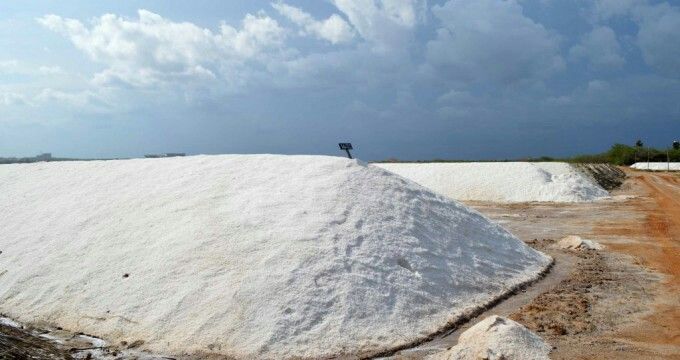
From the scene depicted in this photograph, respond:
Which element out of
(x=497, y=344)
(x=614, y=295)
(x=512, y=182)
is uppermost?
(x=512, y=182)

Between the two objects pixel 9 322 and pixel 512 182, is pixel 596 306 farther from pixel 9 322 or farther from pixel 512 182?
pixel 512 182

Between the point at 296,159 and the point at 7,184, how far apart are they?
636 centimetres

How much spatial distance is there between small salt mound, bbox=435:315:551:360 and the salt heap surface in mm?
687

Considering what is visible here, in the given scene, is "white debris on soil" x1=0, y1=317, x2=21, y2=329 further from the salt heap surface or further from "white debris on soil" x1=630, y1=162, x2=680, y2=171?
"white debris on soil" x1=630, y1=162, x2=680, y2=171

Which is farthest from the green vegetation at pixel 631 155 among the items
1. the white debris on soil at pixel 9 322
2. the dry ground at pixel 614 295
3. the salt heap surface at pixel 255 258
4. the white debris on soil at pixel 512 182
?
the white debris on soil at pixel 9 322

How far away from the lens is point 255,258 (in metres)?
6.51

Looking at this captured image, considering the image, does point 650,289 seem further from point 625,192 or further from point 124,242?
point 625,192

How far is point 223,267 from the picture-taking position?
6406mm

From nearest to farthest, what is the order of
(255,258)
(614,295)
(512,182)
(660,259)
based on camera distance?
(255,258) → (614,295) → (660,259) → (512,182)

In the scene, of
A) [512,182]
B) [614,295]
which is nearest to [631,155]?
[512,182]

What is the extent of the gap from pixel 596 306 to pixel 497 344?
8.65 feet

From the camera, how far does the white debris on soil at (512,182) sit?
2244 cm

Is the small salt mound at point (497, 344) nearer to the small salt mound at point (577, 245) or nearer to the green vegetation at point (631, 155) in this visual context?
the small salt mound at point (577, 245)

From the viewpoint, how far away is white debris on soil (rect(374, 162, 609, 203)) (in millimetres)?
22438
